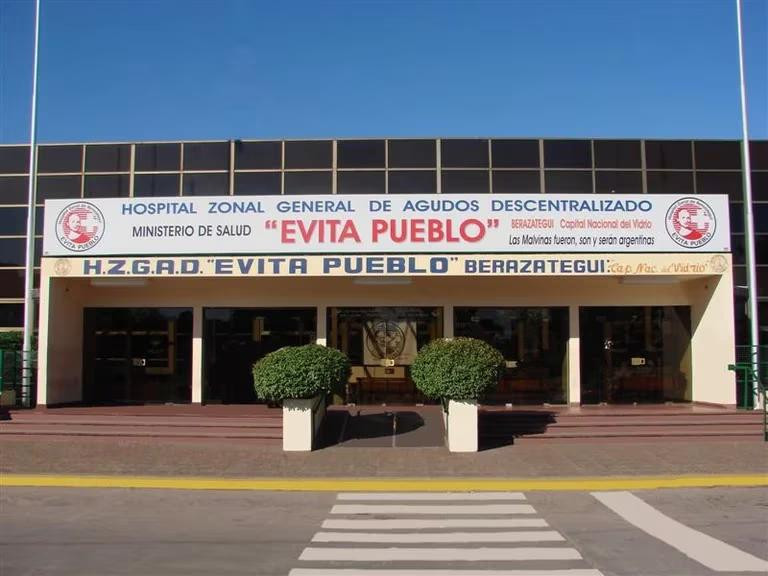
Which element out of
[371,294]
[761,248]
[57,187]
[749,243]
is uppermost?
[57,187]

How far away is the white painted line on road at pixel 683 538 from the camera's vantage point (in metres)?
6.18

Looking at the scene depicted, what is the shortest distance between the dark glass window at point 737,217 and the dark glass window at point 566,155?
4.51 m

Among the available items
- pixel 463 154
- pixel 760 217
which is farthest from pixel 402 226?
pixel 760 217

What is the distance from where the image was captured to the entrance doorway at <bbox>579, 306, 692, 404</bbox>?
17.0 m

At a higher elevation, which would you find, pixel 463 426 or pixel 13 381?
pixel 13 381

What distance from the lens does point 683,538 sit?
7.16 m

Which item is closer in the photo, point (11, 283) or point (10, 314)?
point (10, 314)

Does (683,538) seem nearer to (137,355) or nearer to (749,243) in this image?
(749,243)

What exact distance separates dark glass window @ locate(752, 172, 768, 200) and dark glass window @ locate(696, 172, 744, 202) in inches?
18.7

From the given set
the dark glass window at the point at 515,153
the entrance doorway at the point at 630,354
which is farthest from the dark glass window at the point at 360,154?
the entrance doorway at the point at 630,354

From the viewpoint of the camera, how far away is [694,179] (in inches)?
866

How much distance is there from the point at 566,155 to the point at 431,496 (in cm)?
1514

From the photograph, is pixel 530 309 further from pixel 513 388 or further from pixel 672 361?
pixel 672 361

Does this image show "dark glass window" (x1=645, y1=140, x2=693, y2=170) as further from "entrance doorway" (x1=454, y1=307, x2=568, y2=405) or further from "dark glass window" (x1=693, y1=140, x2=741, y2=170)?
"entrance doorway" (x1=454, y1=307, x2=568, y2=405)
